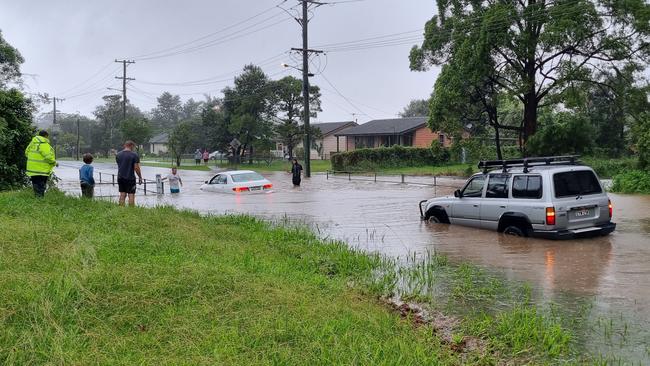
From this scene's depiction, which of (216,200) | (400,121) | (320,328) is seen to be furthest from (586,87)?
(400,121)

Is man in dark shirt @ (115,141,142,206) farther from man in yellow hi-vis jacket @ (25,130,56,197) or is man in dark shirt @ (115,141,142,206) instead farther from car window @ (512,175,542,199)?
car window @ (512,175,542,199)

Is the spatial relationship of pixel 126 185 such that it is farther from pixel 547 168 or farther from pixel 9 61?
pixel 9 61

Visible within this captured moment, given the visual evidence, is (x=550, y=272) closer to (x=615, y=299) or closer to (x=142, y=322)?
(x=615, y=299)

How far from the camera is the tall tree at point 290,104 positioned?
5494cm

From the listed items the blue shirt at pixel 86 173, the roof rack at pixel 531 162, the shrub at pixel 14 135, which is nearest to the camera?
the roof rack at pixel 531 162

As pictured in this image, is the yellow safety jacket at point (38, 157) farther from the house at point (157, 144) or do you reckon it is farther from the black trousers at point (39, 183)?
the house at point (157, 144)

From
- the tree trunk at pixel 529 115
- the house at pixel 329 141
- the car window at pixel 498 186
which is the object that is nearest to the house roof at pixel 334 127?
the house at pixel 329 141

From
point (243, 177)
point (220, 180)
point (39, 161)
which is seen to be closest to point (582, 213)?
point (39, 161)

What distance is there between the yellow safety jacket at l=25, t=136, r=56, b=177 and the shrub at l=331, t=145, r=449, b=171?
33.4 metres

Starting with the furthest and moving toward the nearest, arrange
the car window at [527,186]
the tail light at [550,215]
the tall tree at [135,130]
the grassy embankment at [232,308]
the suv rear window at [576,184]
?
the tall tree at [135,130], the car window at [527,186], the suv rear window at [576,184], the tail light at [550,215], the grassy embankment at [232,308]

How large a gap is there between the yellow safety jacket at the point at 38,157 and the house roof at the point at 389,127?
50185 mm

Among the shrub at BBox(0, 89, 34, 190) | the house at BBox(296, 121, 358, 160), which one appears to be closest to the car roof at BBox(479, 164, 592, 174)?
the shrub at BBox(0, 89, 34, 190)

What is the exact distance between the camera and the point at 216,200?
70.4 ft

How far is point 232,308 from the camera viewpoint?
5324 mm
